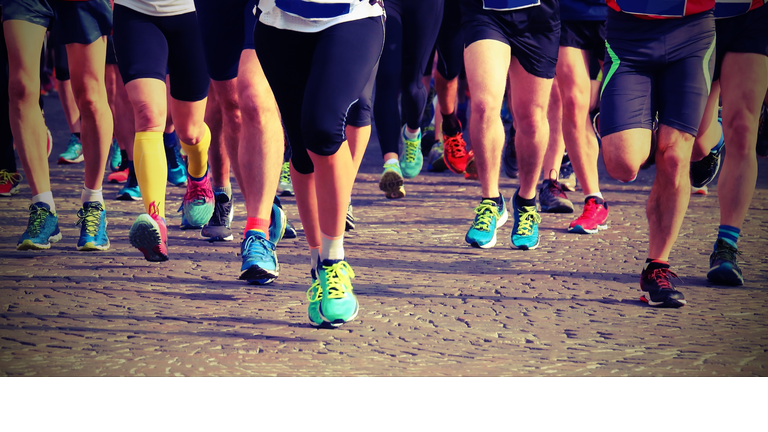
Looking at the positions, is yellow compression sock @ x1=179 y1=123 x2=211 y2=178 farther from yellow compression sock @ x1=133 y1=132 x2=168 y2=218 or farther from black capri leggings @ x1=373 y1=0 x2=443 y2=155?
black capri leggings @ x1=373 y1=0 x2=443 y2=155

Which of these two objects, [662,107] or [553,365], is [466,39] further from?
[553,365]

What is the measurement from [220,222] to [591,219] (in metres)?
2.07

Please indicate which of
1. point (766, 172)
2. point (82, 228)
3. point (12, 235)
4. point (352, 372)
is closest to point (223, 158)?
point (82, 228)

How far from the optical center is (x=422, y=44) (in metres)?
5.72

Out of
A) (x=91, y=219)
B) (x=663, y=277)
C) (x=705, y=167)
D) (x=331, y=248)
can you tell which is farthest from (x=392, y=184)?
(x=331, y=248)

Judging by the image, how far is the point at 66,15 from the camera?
4.34m

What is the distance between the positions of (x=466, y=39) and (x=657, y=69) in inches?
48.8

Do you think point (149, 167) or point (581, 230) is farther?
point (581, 230)

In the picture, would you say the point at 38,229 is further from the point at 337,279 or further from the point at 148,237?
Answer: the point at 337,279

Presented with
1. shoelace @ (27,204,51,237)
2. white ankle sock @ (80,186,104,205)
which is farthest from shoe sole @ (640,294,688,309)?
shoelace @ (27,204,51,237)

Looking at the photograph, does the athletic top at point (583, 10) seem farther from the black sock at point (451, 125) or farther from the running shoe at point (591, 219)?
the black sock at point (451, 125)

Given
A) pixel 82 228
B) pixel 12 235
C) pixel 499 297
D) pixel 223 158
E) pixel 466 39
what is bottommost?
pixel 12 235

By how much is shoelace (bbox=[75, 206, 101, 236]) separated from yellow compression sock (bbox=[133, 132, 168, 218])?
62cm

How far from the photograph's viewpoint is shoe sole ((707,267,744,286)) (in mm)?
3947
